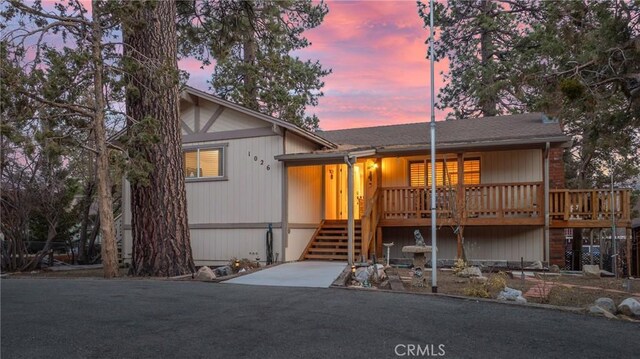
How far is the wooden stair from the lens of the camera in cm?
1413

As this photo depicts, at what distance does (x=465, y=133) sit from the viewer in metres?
15.5

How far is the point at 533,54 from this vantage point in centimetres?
2134

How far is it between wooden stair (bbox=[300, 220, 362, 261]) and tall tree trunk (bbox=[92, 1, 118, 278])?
16.5 ft

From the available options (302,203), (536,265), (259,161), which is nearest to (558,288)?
(536,265)

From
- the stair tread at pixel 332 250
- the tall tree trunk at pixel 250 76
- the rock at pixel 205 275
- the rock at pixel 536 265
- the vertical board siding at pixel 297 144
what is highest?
the tall tree trunk at pixel 250 76

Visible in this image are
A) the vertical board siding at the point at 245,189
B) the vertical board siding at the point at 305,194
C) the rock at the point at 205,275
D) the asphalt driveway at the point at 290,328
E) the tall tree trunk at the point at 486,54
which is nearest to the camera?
the asphalt driveway at the point at 290,328

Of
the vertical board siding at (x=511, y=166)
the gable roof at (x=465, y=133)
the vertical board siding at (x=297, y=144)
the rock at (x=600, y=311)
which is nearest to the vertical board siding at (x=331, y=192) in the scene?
the gable roof at (x=465, y=133)

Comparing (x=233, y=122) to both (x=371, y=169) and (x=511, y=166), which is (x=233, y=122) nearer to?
(x=371, y=169)

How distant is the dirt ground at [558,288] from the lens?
7848 millimetres

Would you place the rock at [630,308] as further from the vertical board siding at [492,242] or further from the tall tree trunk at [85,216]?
the tall tree trunk at [85,216]

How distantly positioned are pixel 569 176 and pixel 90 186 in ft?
73.3

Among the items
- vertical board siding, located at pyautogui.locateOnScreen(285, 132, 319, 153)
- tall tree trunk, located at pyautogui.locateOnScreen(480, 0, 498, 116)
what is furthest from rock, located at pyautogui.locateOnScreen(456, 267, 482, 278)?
tall tree trunk, located at pyautogui.locateOnScreen(480, 0, 498, 116)

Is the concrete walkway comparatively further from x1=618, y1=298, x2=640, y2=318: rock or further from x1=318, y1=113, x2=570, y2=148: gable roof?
x1=318, y1=113, x2=570, y2=148: gable roof

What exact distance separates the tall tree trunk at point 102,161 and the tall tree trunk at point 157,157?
0.52 metres
